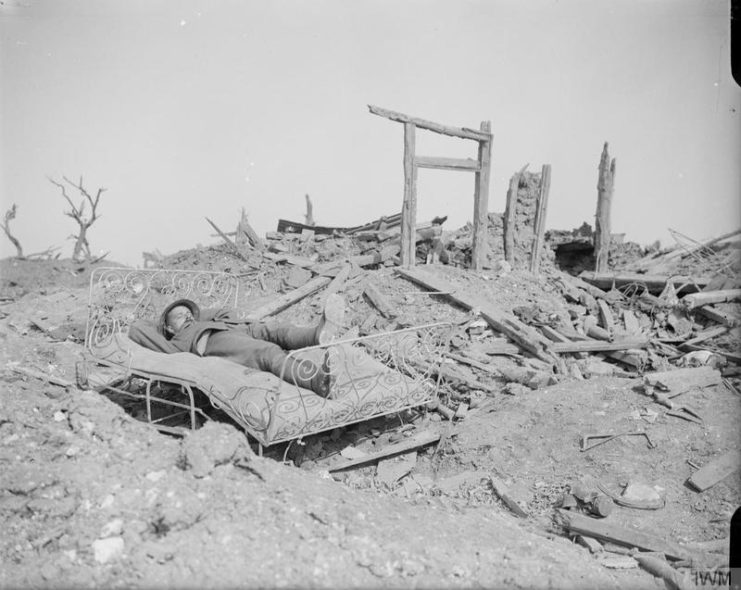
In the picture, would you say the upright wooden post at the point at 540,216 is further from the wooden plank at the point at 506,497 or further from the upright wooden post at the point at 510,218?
the wooden plank at the point at 506,497

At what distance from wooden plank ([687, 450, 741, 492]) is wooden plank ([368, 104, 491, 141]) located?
7114 mm

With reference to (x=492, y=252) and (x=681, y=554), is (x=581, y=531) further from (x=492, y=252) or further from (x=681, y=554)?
(x=492, y=252)

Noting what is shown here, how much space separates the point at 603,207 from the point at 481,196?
384 cm

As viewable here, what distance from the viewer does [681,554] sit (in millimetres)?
3953

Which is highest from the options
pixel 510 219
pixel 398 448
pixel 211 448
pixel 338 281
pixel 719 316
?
pixel 510 219

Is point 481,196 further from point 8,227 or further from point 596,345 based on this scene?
point 8,227

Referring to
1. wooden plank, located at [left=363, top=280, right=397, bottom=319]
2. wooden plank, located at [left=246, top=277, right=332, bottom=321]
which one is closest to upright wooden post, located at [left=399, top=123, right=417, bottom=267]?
wooden plank, located at [left=363, top=280, right=397, bottom=319]

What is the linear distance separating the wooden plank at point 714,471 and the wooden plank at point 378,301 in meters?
5.13

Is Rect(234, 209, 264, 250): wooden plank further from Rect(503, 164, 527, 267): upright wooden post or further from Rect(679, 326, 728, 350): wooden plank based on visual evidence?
Rect(679, 326, 728, 350): wooden plank

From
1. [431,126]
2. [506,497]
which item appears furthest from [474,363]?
[431,126]

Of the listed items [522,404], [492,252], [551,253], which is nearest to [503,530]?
[522,404]

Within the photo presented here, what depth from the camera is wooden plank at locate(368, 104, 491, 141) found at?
9742mm

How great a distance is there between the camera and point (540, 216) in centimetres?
1245

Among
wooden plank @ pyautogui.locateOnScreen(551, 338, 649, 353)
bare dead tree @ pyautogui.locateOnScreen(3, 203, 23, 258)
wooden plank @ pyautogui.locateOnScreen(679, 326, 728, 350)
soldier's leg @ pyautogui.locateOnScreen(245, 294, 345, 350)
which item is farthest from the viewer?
bare dead tree @ pyautogui.locateOnScreen(3, 203, 23, 258)
